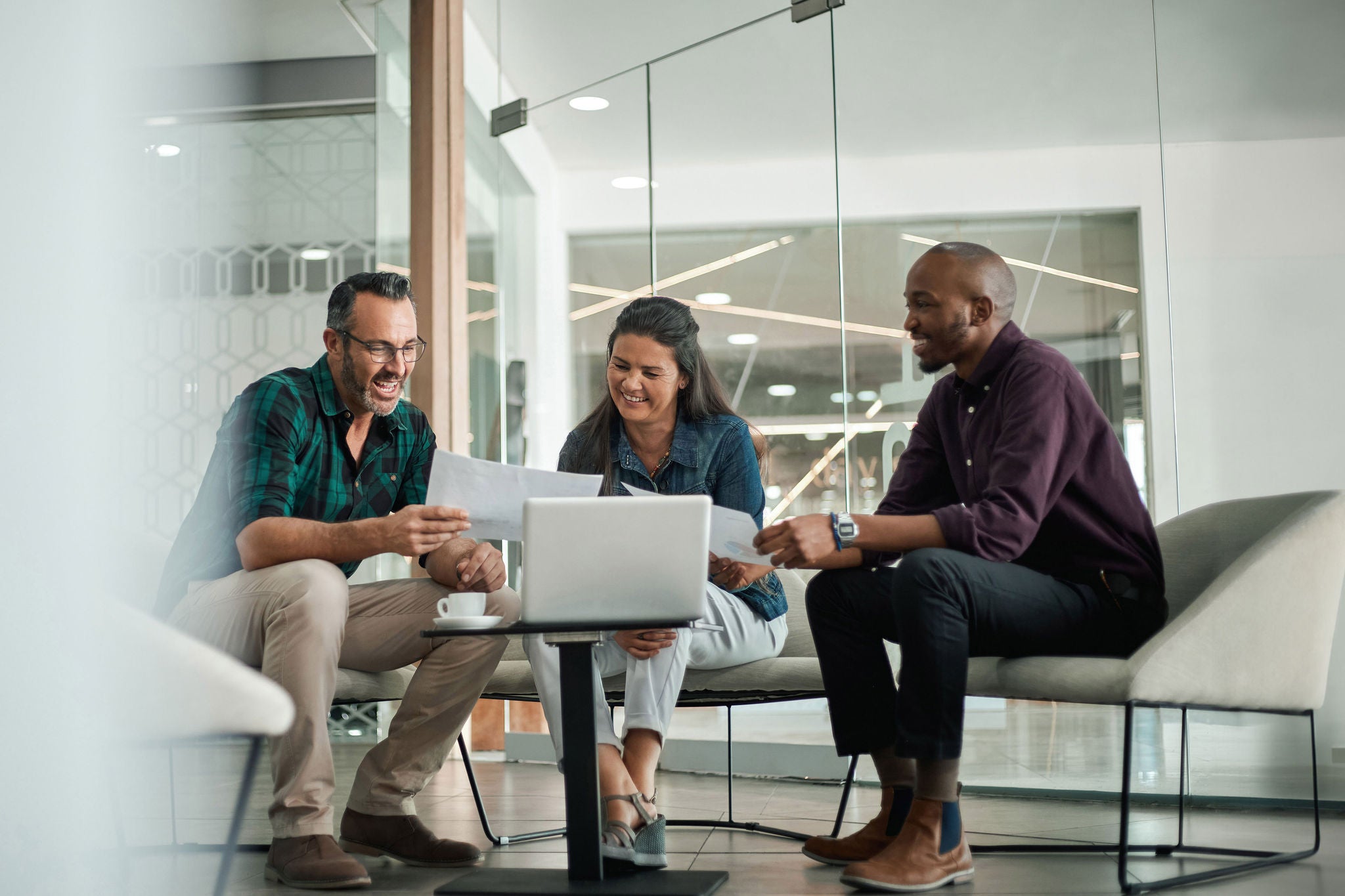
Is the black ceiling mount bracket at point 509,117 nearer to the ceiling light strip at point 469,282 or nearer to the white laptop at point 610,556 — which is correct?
the ceiling light strip at point 469,282

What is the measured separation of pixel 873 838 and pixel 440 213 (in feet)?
8.97

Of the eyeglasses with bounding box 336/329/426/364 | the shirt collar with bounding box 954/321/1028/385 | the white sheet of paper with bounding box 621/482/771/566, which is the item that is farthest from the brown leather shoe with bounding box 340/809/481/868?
the shirt collar with bounding box 954/321/1028/385

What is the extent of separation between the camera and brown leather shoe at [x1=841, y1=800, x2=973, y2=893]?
1795mm

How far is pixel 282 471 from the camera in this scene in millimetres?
2166

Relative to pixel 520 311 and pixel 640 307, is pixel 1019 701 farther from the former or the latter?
pixel 520 311

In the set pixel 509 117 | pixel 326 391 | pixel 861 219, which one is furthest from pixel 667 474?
pixel 509 117

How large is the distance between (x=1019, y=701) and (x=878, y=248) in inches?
50.8

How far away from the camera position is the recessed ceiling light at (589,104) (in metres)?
3.98

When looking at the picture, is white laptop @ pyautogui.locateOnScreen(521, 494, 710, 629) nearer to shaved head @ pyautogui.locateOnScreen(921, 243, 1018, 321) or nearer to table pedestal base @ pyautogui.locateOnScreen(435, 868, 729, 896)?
table pedestal base @ pyautogui.locateOnScreen(435, 868, 729, 896)

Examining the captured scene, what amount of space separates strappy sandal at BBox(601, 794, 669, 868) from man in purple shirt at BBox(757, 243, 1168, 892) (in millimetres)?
302

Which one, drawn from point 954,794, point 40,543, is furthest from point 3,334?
point 954,794

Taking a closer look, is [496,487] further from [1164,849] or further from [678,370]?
[1164,849]

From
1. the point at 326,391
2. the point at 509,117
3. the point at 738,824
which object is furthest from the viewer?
the point at 509,117

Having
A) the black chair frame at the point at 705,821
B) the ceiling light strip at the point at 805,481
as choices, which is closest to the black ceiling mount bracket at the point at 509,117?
the ceiling light strip at the point at 805,481
